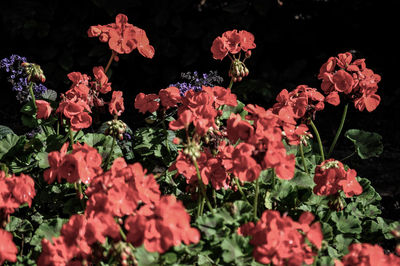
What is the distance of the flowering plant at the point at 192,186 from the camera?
1.64m

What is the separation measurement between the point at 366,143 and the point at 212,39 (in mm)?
1966

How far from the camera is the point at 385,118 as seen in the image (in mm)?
4484

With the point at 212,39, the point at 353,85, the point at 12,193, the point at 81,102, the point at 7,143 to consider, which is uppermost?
the point at 353,85

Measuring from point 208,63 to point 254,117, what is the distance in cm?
284

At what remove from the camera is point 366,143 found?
9.20ft

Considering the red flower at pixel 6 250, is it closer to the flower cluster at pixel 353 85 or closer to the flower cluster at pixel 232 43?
the flower cluster at pixel 232 43

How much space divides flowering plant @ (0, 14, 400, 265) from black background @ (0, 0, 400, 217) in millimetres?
1609

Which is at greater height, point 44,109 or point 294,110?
point 294,110

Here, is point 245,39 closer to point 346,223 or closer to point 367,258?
point 346,223

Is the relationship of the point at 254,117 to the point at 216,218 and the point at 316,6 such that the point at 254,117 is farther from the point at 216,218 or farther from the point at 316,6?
the point at 316,6

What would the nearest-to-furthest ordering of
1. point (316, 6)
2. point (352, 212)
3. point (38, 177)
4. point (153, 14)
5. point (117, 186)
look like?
point (117, 186) < point (352, 212) < point (38, 177) < point (153, 14) < point (316, 6)

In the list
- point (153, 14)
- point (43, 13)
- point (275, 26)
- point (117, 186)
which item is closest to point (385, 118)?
point (275, 26)

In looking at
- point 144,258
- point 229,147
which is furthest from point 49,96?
point 144,258

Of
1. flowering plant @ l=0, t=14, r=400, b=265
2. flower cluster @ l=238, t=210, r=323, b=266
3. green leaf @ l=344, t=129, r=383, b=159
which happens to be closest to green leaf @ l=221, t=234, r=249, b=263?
flowering plant @ l=0, t=14, r=400, b=265
